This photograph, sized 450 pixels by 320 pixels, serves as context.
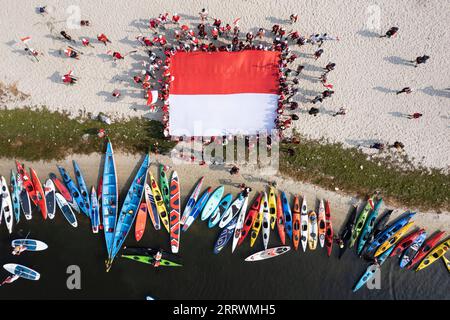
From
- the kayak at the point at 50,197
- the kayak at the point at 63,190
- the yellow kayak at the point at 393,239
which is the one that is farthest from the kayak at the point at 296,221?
the kayak at the point at 50,197

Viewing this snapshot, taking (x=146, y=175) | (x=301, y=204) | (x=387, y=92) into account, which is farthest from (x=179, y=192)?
(x=387, y=92)

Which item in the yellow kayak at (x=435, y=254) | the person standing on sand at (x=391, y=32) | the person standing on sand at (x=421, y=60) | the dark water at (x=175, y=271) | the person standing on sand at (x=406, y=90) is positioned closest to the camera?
the person standing on sand at (x=421, y=60)

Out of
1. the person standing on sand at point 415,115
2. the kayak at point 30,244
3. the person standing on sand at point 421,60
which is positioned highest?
the person standing on sand at point 421,60

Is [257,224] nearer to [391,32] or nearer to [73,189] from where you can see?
[73,189]

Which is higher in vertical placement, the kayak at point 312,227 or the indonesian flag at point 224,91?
the indonesian flag at point 224,91

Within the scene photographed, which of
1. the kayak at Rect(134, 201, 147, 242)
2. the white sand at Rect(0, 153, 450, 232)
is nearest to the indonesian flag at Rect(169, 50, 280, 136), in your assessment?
the white sand at Rect(0, 153, 450, 232)

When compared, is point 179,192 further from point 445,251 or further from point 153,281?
point 445,251

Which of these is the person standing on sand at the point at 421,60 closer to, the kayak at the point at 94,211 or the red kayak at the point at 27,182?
the kayak at the point at 94,211
